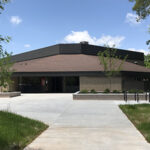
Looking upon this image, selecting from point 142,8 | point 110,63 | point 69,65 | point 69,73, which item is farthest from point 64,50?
Result: point 142,8

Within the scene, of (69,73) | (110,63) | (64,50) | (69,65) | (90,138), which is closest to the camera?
(90,138)

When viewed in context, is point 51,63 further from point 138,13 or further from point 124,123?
point 124,123

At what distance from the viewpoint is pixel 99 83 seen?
27.5m

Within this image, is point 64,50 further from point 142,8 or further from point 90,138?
point 90,138

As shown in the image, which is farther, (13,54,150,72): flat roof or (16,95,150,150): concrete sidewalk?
(13,54,150,72): flat roof

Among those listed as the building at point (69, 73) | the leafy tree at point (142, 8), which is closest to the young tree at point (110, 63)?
the building at point (69, 73)

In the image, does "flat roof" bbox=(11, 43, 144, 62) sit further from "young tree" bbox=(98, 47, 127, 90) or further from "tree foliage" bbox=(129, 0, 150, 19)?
"tree foliage" bbox=(129, 0, 150, 19)

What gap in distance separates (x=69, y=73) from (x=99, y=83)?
435 centimetres

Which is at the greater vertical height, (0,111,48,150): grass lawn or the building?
the building

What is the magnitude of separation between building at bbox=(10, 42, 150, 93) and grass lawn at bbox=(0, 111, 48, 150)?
65.5ft

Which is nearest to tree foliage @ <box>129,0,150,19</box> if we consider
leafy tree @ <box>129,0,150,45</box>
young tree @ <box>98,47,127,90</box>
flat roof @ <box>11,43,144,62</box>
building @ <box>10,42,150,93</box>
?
leafy tree @ <box>129,0,150,45</box>

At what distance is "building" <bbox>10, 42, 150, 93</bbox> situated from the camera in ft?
90.7

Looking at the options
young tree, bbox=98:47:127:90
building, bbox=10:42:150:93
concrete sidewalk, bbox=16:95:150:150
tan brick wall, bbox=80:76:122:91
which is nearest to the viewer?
concrete sidewalk, bbox=16:95:150:150

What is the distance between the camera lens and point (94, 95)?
18.9m
